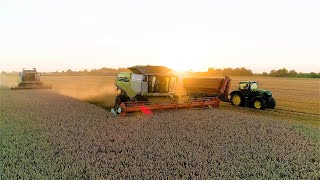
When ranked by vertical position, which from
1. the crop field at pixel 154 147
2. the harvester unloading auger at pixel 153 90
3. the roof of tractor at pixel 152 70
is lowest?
the crop field at pixel 154 147

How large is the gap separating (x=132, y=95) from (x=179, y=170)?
32.6ft

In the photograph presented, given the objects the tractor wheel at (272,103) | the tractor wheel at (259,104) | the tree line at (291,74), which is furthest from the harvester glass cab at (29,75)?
the tree line at (291,74)

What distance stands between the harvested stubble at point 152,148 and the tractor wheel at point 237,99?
5.40 meters

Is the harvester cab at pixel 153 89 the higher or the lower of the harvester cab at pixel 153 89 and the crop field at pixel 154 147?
the higher

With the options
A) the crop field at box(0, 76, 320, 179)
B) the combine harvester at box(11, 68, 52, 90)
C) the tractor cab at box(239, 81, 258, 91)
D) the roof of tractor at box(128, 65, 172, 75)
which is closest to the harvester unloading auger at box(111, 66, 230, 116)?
the roof of tractor at box(128, 65, 172, 75)

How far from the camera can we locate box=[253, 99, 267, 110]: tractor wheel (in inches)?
661

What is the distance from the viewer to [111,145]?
827 cm

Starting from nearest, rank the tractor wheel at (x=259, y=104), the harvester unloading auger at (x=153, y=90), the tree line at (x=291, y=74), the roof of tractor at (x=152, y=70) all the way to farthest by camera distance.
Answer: the harvester unloading auger at (x=153, y=90) → the roof of tractor at (x=152, y=70) → the tractor wheel at (x=259, y=104) → the tree line at (x=291, y=74)

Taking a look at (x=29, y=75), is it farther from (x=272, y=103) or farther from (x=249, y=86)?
(x=272, y=103)

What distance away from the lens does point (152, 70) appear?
15.4 m

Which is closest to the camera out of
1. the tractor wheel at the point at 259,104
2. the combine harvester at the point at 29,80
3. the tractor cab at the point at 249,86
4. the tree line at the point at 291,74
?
the tractor wheel at the point at 259,104

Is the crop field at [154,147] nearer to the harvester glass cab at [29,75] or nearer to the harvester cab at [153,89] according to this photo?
the harvester cab at [153,89]

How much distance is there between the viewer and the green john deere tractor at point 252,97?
17.1m

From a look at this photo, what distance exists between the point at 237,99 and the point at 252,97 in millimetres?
1081
